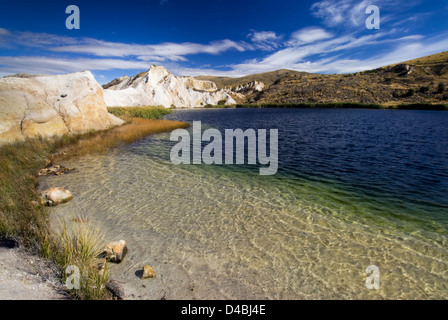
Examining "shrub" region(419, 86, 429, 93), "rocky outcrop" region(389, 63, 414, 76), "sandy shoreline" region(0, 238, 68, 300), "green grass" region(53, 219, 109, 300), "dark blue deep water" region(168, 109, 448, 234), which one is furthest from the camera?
"rocky outcrop" region(389, 63, 414, 76)

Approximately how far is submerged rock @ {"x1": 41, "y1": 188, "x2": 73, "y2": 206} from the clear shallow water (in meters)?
0.39

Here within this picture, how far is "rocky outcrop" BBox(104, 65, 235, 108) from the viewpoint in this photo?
202 ft

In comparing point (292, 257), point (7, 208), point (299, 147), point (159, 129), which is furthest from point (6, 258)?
point (159, 129)

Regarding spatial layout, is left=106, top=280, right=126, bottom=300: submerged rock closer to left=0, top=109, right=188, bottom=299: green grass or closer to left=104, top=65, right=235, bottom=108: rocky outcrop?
left=0, top=109, right=188, bottom=299: green grass

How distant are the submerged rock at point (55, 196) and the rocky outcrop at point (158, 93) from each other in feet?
176

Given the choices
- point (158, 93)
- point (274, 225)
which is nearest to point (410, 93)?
point (158, 93)

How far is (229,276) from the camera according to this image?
4609 millimetres

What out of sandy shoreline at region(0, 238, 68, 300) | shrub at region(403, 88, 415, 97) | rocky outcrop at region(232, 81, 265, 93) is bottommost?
sandy shoreline at region(0, 238, 68, 300)

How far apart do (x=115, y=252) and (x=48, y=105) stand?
17713mm

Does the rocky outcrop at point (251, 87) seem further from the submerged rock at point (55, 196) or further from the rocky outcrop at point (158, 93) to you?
the submerged rock at point (55, 196)

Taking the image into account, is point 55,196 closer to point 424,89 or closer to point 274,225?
point 274,225

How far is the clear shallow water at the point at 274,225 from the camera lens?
14.5 ft

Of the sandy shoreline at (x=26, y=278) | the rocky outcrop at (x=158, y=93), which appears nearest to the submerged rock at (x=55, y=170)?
the sandy shoreline at (x=26, y=278)

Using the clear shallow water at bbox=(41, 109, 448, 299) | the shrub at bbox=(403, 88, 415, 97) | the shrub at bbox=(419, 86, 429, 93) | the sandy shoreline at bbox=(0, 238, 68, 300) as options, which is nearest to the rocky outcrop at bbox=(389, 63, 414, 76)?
the shrub at bbox=(419, 86, 429, 93)
